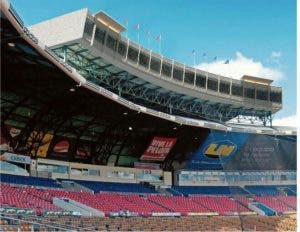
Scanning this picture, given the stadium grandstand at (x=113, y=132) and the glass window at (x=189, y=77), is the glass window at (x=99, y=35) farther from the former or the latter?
the glass window at (x=189, y=77)

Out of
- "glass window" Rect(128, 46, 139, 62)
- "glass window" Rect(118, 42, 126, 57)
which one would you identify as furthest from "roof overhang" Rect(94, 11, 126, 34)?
"glass window" Rect(128, 46, 139, 62)

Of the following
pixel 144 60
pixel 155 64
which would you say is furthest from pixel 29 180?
pixel 155 64

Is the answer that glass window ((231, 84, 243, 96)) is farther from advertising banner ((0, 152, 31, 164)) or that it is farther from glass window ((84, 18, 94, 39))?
advertising banner ((0, 152, 31, 164))

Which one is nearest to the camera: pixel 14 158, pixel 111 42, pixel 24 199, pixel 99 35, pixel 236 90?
pixel 24 199

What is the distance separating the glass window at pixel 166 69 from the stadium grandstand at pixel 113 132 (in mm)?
129

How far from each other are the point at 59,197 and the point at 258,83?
1392 inches

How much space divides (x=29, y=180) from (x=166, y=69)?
21.9 meters

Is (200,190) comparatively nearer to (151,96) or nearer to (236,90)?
(151,96)

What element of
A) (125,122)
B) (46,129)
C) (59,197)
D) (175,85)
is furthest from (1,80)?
(175,85)

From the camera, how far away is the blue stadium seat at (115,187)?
47062 millimetres

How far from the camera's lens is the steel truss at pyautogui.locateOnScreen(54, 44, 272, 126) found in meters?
47.1

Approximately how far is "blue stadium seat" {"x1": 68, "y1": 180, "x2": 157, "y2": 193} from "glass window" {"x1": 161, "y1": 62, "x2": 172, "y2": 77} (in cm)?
1332

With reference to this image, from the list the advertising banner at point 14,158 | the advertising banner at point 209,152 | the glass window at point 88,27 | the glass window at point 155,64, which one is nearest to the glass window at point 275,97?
the advertising banner at point 209,152

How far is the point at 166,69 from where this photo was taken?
2148 inches
